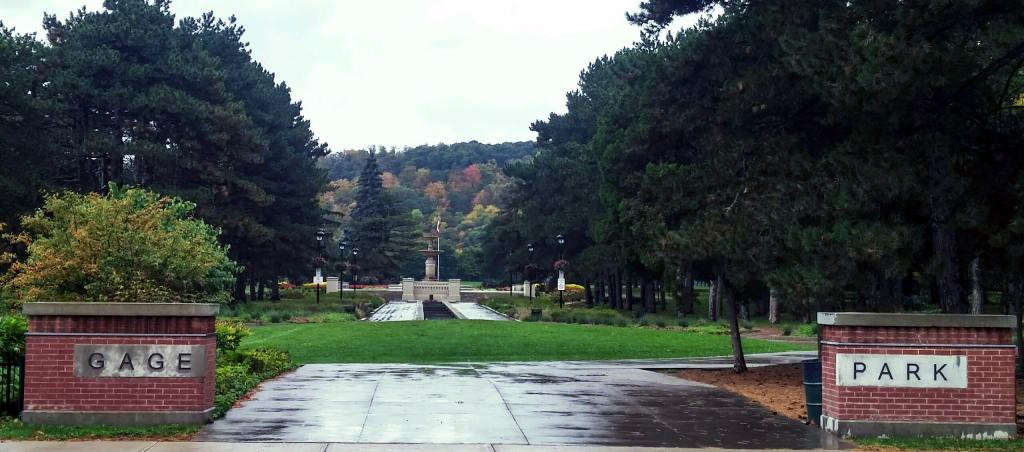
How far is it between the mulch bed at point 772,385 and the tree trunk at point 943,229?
213 cm

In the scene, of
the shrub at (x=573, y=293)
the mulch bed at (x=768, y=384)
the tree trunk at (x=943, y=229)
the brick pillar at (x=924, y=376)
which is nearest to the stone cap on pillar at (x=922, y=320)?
the brick pillar at (x=924, y=376)

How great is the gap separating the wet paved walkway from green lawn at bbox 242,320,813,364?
7946 millimetres

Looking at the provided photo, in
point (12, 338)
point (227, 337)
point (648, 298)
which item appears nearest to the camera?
point (12, 338)

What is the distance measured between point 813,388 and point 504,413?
14.1 ft

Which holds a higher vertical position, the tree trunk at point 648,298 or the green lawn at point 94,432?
the tree trunk at point 648,298

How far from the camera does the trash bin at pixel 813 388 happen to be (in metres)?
14.2

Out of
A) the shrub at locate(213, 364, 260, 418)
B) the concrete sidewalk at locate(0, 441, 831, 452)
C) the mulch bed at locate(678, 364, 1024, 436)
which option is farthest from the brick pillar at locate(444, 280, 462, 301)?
the concrete sidewalk at locate(0, 441, 831, 452)

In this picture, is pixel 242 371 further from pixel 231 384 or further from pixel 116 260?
pixel 116 260

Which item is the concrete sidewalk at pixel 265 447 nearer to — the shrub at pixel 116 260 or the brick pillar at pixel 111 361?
the brick pillar at pixel 111 361

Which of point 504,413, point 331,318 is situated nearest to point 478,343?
point 331,318

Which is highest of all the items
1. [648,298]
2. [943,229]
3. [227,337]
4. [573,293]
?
[943,229]

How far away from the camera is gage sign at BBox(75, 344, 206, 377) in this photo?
1289 centimetres

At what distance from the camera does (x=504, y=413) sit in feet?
49.1

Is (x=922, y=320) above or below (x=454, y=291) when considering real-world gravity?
below
